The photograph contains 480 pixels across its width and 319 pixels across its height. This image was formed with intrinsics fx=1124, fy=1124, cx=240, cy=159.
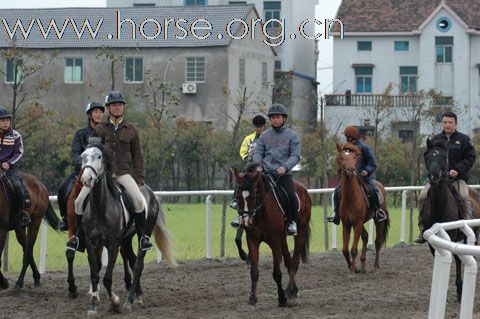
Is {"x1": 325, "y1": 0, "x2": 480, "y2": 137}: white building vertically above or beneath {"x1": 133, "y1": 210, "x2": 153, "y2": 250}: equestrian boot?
above

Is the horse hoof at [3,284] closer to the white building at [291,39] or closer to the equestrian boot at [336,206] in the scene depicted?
the equestrian boot at [336,206]

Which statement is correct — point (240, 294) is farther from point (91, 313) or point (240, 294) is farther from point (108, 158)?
point (108, 158)

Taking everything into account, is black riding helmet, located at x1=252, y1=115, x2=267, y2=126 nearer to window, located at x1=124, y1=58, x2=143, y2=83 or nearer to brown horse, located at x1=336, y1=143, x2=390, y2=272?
brown horse, located at x1=336, y1=143, x2=390, y2=272

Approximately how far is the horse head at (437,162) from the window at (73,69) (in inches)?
1507

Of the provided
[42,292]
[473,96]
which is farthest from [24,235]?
[473,96]

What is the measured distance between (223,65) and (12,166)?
120 ft

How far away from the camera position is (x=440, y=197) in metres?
12.6

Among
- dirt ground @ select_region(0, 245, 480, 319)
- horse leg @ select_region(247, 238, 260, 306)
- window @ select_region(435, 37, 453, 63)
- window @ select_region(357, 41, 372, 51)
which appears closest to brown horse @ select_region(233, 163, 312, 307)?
horse leg @ select_region(247, 238, 260, 306)

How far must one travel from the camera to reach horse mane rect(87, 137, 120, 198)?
37.1ft

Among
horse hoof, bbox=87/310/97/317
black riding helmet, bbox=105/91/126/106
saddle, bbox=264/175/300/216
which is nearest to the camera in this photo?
horse hoof, bbox=87/310/97/317

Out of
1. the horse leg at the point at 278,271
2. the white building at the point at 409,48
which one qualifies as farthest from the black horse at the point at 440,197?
the white building at the point at 409,48

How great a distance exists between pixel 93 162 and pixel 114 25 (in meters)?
41.1

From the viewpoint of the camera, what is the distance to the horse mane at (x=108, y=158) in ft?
37.1

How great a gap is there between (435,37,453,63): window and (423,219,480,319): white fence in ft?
167
